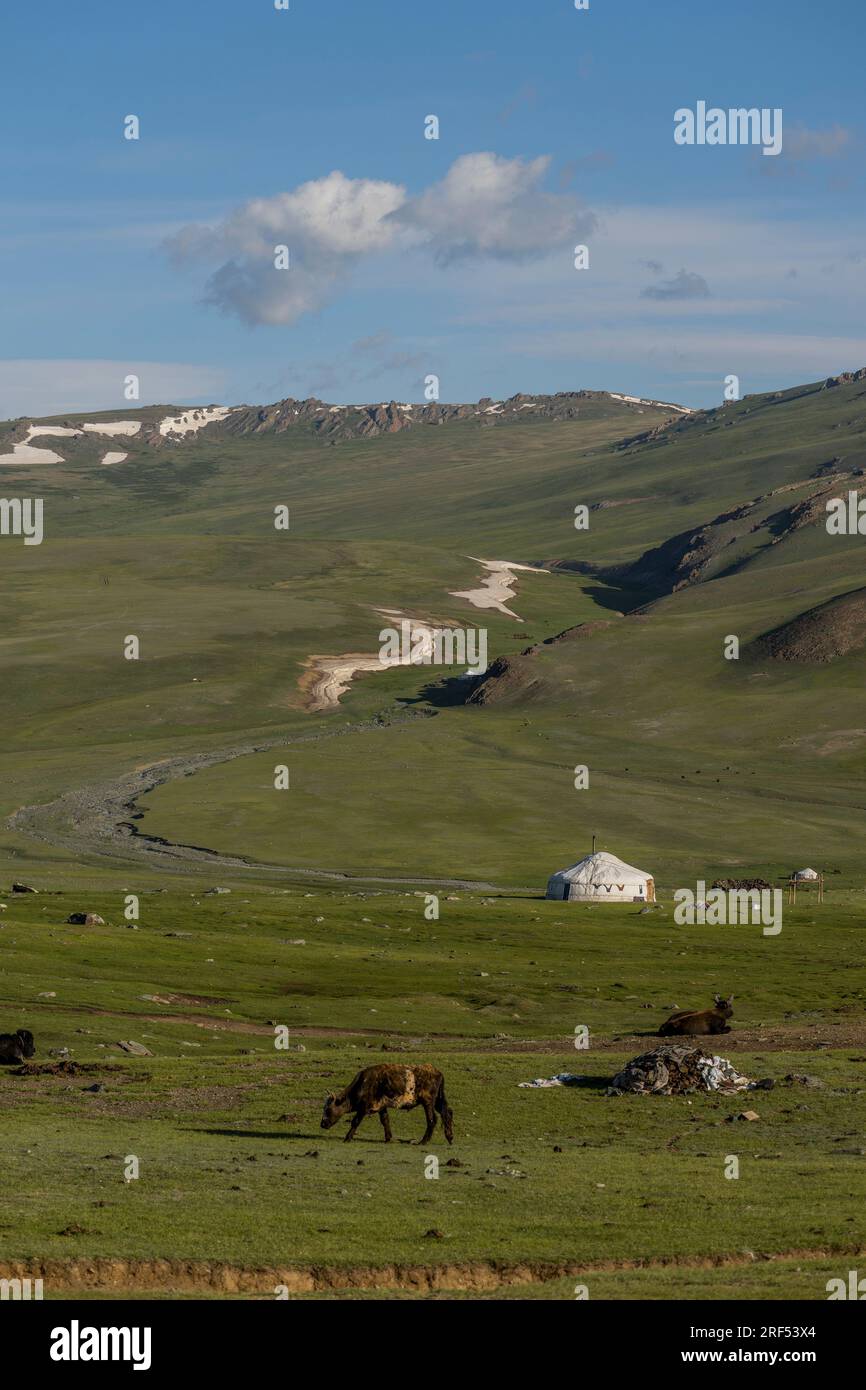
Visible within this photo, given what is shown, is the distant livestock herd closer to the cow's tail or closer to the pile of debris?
the cow's tail

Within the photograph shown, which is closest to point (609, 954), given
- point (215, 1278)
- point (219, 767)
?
point (215, 1278)

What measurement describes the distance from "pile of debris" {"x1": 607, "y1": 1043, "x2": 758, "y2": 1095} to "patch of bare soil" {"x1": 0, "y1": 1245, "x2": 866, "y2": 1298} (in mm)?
17851

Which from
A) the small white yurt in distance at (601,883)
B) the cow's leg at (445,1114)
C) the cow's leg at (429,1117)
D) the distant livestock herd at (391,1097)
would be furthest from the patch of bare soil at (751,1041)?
the small white yurt in distance at (601,883)

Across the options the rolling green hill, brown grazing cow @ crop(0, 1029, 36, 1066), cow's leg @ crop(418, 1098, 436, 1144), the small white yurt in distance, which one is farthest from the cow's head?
the small white yurt in distance

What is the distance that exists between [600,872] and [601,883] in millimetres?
1061

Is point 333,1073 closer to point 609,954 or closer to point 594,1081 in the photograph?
point 594,1081

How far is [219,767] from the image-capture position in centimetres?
17625

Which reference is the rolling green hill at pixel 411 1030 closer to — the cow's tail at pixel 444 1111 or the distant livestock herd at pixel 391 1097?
the cow's tail at pixel 444 1111

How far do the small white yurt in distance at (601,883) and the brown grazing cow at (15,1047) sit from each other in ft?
221

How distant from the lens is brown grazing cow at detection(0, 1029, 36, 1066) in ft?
153

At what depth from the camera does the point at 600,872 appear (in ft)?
371

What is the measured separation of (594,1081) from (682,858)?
90757 mm

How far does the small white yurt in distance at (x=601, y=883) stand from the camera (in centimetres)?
11175

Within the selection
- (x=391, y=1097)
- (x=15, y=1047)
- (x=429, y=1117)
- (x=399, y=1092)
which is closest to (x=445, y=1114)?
(x=429, y=1117)
